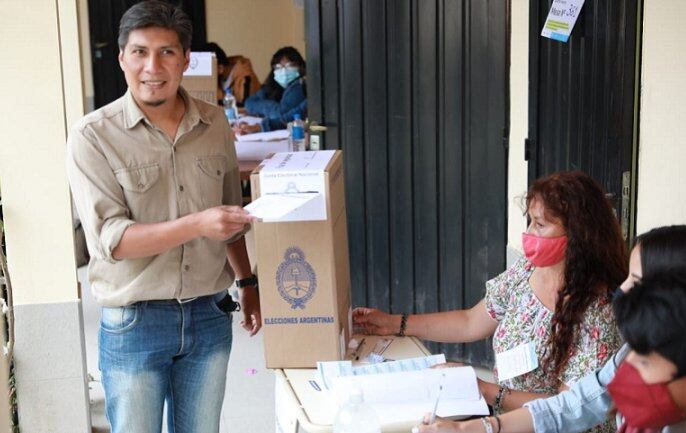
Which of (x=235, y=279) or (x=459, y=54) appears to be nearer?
(x=235, y=279)

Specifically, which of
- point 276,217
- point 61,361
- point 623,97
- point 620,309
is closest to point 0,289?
point 61,361

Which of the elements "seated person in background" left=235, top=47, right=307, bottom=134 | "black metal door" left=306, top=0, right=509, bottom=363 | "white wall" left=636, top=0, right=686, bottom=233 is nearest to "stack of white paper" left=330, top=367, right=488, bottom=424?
"white wall" left=636, top=0, right=686, bottom=233

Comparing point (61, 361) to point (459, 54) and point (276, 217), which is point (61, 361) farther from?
point (459, 54)

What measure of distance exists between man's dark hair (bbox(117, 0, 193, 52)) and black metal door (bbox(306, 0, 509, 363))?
1.88 m

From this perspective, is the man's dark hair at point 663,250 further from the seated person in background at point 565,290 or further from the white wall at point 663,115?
the white wall at point 663,115

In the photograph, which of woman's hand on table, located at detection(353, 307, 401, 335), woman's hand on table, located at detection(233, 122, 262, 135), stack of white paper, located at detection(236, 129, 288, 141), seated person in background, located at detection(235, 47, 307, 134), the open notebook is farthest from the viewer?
seated person in background, located at detection(235, 47, 307, 134)

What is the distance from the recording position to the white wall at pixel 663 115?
2.62 m

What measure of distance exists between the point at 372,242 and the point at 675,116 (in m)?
1.99

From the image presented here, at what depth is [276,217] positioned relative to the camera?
216 cm

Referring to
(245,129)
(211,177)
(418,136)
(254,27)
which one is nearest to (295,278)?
(211,177)

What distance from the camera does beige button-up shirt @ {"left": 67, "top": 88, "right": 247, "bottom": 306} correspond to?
2248mm

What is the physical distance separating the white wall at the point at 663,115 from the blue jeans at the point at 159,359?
1340 millimetres

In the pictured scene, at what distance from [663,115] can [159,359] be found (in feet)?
5.30

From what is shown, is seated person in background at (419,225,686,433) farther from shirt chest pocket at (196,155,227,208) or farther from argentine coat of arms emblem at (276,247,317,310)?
shirt chest pocket at (196,155,227,208)
